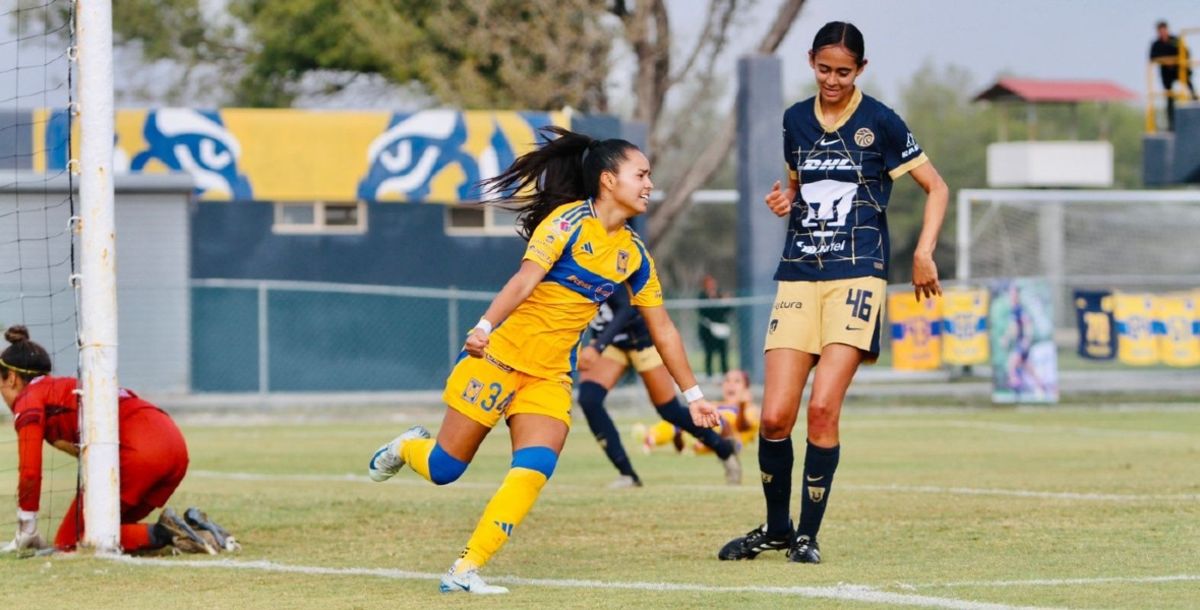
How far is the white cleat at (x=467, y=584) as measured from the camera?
662 centimetres

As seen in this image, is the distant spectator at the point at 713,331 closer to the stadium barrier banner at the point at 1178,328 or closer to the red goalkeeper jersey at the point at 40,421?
the stadium barrier banner at the point at 1178,328

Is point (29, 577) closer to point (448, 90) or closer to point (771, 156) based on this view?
point (771, 156)

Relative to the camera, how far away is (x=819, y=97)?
25.5 ft

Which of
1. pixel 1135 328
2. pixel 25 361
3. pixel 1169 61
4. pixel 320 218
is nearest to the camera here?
pixel 25 361

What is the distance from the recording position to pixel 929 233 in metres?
7.45

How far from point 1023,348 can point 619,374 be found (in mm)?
11961

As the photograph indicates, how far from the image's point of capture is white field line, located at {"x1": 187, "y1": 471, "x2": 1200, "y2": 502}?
405 inches

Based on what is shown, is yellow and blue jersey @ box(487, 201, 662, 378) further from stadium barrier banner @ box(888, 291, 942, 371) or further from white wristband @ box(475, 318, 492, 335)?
stadium barrier banner @ box(888, 291, 942, 371)

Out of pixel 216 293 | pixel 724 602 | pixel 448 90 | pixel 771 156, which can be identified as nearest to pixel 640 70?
pixel 448 90

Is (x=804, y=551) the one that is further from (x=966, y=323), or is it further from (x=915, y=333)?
(x=915, y=333)

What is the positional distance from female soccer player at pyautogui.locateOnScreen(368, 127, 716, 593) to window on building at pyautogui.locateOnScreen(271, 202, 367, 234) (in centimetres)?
2008

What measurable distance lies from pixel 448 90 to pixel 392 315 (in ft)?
31.9

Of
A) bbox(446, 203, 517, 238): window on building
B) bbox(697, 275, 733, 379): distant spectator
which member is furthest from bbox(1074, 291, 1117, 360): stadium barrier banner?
bbox(446, 203, 517, 238): window on building

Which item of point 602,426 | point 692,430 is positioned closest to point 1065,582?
point 692,430
